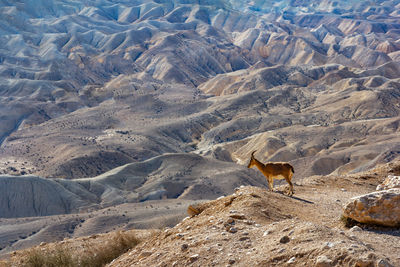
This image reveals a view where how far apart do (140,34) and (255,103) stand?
8058cm

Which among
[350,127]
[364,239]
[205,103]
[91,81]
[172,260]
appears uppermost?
[364,239]

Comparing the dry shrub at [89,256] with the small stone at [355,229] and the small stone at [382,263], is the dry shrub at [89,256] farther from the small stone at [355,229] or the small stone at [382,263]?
the small stone at [382,263]

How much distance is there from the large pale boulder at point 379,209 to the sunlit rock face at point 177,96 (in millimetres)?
47425

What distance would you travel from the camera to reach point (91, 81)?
12731cm

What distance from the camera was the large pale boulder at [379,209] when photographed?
8617 millimetres

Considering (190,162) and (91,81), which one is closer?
(190,162)

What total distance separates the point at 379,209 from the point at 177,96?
97.6 meters

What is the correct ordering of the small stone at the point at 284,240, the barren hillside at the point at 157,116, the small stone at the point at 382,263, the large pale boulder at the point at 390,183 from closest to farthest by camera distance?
the small stone at the point at 382,263, the small stone at the point at 284,240, the large pale boulder at the point at 390,183, the barren hillside at the point at 157,116

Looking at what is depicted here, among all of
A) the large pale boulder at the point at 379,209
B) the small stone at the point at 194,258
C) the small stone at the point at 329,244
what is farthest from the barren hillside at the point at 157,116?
the small stone at the point at 194,258

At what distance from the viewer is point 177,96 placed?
106 meters

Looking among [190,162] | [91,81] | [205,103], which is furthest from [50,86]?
[190,162]

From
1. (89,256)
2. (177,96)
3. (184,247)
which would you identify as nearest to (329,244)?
(184,247)

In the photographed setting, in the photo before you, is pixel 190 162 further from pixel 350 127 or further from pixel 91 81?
pixel 91 81

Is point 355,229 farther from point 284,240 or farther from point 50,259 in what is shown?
point 50,259
